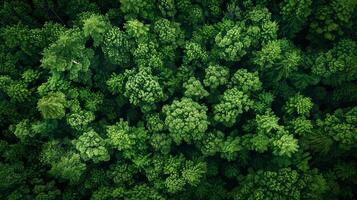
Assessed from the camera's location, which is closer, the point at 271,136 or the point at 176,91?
the point at 271,136

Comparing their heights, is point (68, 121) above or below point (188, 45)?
below

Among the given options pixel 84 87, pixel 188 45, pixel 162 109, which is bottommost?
pixel 162 109

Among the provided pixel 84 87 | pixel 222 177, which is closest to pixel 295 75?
pixel 222 177

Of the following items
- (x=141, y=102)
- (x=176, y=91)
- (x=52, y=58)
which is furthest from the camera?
(x=176, y=91)

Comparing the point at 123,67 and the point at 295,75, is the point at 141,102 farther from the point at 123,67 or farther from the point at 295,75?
the point at 295,75

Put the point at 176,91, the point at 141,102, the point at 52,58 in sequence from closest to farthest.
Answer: the point at 52,58 < the point at 141,102 < the point at 176,91

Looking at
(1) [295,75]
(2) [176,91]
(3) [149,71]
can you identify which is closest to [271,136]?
(1) [295,75]

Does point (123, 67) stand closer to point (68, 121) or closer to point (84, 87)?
point (84, 87)
